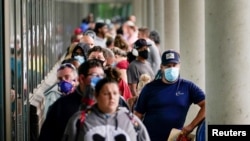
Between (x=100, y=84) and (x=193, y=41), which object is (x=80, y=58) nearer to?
(x=193, y=41)

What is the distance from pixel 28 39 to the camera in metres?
13.2

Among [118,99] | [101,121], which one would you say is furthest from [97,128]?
[118,99]

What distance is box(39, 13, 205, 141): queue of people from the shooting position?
7574 millimetres

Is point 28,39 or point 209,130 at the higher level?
point 28,39

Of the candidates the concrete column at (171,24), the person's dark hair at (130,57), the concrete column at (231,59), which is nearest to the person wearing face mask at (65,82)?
the concrete column at (231,59)

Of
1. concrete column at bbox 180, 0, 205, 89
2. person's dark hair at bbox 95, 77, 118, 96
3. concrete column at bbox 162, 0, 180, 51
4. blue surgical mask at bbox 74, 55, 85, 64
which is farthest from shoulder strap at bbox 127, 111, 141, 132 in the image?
concrete column at bbox 162, 0, 180, 51

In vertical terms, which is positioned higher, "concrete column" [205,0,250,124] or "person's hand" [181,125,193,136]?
"concrete column" [205,0,250,124]

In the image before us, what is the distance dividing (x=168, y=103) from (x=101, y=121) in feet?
10.6

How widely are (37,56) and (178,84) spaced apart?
548 centimetres

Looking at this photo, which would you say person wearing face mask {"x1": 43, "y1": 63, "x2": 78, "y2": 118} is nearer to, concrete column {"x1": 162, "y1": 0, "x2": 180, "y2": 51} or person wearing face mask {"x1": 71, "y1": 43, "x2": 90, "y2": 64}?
person wearing face mask {"x1": 71, "y1": 43, "x2": 90, "y2": 64}

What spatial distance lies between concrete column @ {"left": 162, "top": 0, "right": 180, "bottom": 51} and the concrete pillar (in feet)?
14.3

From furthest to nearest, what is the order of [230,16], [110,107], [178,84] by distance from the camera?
[178,84], [230,16], [110,107]

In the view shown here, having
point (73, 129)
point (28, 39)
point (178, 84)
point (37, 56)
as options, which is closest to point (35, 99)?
point (28, 39)

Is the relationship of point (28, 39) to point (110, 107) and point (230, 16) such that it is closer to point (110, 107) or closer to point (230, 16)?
point (230, 16)
